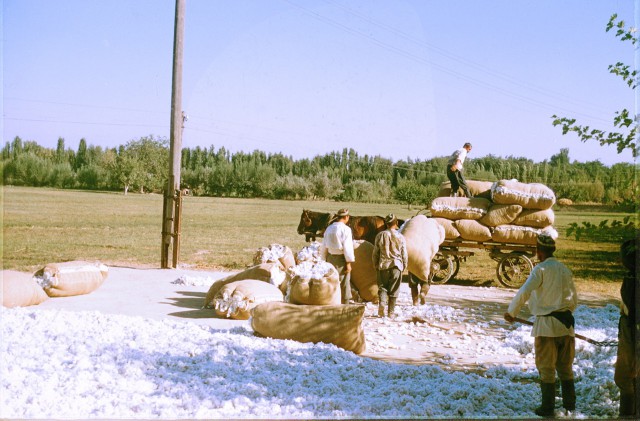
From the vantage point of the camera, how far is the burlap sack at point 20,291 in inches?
285

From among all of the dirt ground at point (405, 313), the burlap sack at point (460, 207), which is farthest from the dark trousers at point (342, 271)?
the burlap sack at point (460, 207)

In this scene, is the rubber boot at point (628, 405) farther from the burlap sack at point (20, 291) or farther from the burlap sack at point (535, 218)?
the burlap sack at point (20, 291)

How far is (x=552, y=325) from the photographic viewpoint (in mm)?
4387

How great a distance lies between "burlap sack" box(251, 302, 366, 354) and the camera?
20.0ft

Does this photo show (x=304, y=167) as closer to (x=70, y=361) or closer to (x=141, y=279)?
(x=141, y=279)

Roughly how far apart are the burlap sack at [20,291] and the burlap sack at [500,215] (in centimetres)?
751

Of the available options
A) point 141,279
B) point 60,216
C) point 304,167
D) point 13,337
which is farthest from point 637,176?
point 304,167

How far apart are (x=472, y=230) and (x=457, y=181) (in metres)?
1.19

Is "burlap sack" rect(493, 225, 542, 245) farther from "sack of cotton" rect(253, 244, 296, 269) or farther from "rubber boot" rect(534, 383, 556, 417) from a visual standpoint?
"rubber boot" rect(534, 383, 556, 417)

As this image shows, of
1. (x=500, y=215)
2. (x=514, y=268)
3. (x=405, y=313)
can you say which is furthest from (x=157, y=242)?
(x=405, y=313)

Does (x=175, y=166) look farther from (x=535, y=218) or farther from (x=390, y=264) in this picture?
(x=535, y=218)

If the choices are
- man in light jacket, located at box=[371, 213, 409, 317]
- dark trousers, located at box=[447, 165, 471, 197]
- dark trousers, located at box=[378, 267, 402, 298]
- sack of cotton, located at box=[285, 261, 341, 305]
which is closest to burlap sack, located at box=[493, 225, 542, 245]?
dark trousers, located at box=[447, 165, 471, 197]

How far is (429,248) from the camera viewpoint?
30.5 ft

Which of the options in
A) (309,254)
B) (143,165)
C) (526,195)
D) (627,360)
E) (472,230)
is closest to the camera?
(627,360)
